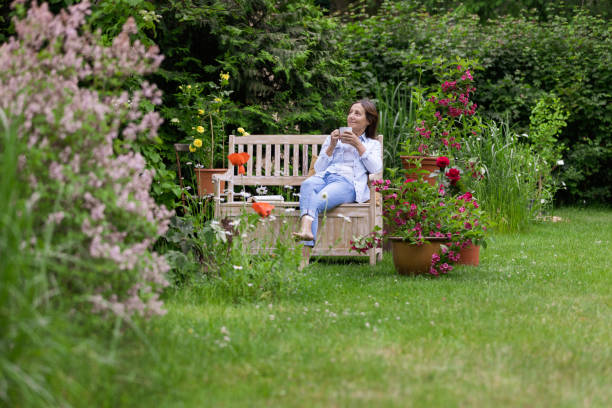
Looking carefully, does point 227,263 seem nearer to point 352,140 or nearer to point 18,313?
point 352,140

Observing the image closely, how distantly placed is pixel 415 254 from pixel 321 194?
0.91 meters

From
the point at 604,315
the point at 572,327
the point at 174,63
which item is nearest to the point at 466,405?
the point at 572,327

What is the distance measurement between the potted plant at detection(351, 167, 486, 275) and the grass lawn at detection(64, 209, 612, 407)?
157mm

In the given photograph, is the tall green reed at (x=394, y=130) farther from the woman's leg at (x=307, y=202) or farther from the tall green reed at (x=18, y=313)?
the tall green reed at (x=18, y=313)

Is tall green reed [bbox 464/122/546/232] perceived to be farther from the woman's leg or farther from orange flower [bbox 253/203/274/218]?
orange flower [bbox 253/203/274/218]

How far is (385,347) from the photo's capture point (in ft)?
9.23

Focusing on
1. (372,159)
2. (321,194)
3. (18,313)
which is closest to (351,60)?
(372,159)

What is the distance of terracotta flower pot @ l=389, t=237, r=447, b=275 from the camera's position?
4.53 metres

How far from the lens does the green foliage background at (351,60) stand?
6086 millimetres

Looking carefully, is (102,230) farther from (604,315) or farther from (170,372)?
(604,315)

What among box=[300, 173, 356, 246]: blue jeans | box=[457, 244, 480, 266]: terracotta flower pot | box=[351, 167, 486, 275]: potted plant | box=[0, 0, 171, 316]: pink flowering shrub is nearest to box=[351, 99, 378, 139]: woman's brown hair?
box=[300, 173, 356, 246]: blue jeans

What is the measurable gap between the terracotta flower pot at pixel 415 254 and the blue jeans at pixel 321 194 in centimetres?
65

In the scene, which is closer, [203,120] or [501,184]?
[203,120]

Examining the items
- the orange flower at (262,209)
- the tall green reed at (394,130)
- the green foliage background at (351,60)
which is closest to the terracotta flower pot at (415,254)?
the orange flower at (262,209)
